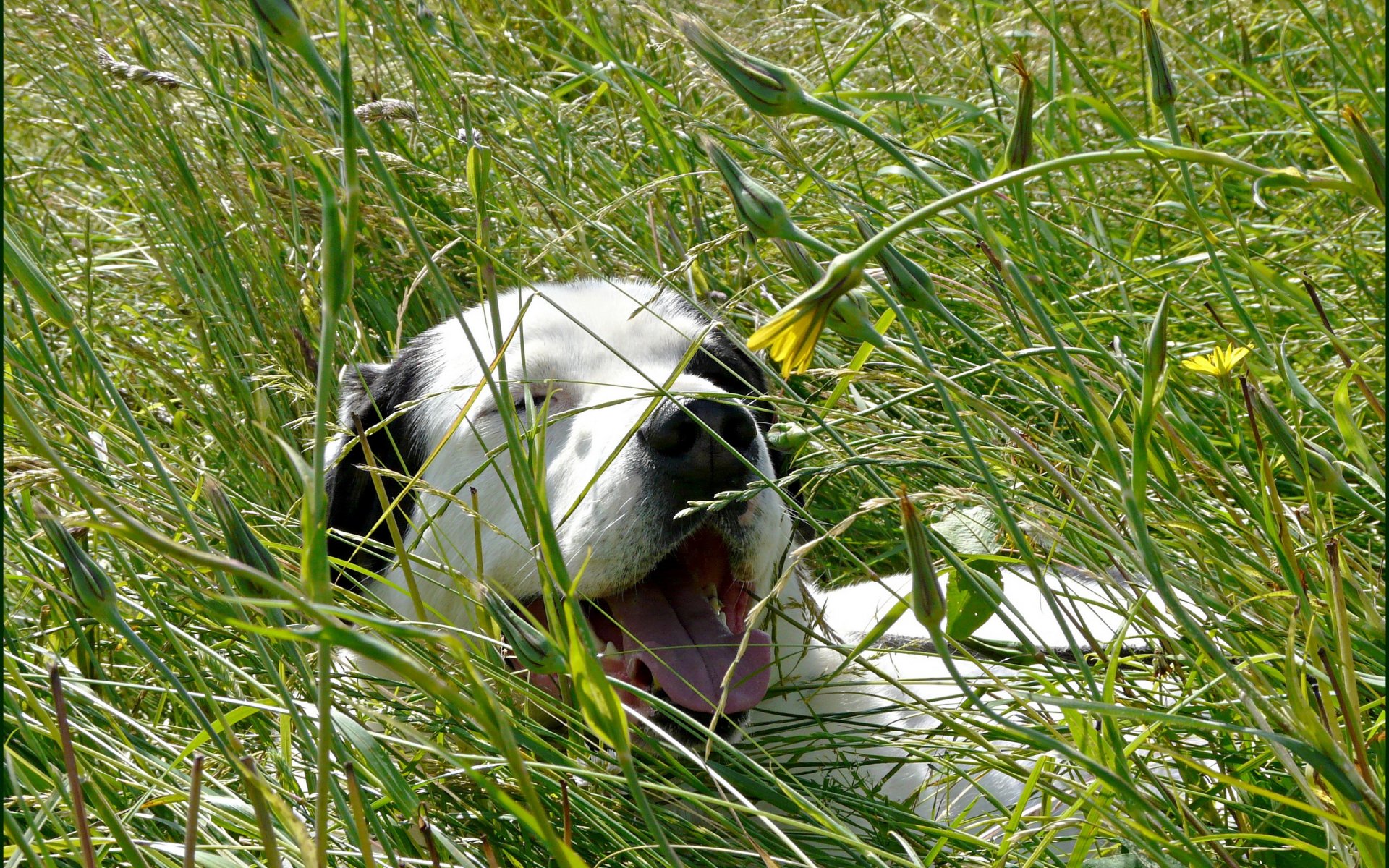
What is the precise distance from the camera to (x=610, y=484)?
2.08 metres

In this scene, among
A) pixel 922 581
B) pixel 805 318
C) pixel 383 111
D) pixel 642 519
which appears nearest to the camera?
pixel 805 318

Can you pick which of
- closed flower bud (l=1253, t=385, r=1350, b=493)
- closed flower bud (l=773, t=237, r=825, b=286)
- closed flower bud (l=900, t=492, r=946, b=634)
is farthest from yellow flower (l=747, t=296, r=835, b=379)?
closed flower bud (l=1253, t=385, r=1350, b=493)

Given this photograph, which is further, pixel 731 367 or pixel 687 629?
pixel 731 367

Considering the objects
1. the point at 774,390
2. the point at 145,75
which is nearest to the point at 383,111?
the point at 145,75

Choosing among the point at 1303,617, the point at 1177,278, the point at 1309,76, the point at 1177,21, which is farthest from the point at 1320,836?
the point at 1309,76

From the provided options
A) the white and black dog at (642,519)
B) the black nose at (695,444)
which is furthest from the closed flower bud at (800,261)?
the black nose at (695,444)

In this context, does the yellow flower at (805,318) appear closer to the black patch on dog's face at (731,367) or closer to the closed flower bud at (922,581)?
the closed flower bud at (922,581)

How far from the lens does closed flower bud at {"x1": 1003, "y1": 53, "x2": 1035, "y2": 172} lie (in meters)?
1.11

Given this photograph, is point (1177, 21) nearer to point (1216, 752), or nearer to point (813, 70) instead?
point (813, 70)

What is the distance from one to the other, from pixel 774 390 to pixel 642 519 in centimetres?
39

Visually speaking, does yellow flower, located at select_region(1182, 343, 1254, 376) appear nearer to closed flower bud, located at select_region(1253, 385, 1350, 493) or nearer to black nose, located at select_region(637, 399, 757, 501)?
closed flower bud, located at select_region(1253, 385, 1350, 493)

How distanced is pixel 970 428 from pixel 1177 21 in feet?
6.97

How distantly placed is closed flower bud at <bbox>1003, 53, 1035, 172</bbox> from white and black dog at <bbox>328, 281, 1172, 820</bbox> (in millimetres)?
638

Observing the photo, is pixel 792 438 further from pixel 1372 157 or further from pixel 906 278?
pixel 1372 157
